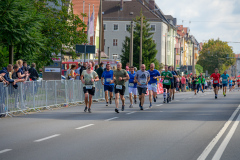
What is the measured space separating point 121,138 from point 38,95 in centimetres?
929

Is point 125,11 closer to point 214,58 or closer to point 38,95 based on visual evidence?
point 214,58

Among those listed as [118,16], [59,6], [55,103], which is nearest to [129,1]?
[118,16]

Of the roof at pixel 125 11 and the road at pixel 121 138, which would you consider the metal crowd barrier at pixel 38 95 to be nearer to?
the road at pixel 121 138

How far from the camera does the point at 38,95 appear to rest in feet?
64.7

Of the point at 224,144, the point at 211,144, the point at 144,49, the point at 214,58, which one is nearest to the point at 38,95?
the point at 211,144

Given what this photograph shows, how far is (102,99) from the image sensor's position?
28828 mm

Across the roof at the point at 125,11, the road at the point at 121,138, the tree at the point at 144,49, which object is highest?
the roof at the point at 125,11

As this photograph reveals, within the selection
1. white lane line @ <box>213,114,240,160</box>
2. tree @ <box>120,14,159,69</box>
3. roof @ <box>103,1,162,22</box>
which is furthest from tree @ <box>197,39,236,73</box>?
white lane line @ <box>213,114,240,160</box>

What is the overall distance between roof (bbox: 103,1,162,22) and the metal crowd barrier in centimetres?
7345

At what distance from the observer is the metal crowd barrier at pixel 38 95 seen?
1729 centimetres

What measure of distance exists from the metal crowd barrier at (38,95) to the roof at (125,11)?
241 ft

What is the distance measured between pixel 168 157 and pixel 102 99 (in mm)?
20585

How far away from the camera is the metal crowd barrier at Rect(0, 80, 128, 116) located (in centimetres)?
1729

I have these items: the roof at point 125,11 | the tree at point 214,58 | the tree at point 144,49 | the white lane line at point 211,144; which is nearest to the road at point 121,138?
the white lane line at point 211,144
